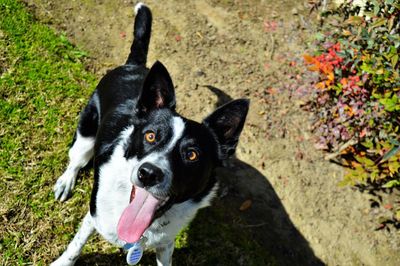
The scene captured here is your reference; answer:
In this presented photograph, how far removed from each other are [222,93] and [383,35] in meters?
1.93

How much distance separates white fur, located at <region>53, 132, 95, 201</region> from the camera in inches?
152

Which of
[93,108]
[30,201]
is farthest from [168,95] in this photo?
[30,201]

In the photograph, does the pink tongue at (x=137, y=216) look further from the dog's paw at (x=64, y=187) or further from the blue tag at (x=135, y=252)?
the dog's paw at (x=64, y=187)

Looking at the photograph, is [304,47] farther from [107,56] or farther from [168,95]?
[168,95]

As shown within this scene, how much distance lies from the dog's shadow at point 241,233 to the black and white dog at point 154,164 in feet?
2.05

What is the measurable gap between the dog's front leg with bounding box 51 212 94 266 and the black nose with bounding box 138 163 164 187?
0.96 metres

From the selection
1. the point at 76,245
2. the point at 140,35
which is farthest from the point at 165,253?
the point at 140,35

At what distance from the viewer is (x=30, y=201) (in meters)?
3.83

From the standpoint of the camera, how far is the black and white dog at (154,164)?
2.71 metres

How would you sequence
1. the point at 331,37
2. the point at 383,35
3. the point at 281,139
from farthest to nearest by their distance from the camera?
the point at 281,139 < the point at 331,37 < the point at 383,35

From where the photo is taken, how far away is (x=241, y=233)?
4.31m

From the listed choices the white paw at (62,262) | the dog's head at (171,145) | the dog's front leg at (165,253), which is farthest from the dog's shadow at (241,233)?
the dog's head at (171,145)

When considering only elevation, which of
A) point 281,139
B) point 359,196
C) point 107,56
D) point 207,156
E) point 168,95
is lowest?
point 359,196

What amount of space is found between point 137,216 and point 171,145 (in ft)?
1.64
